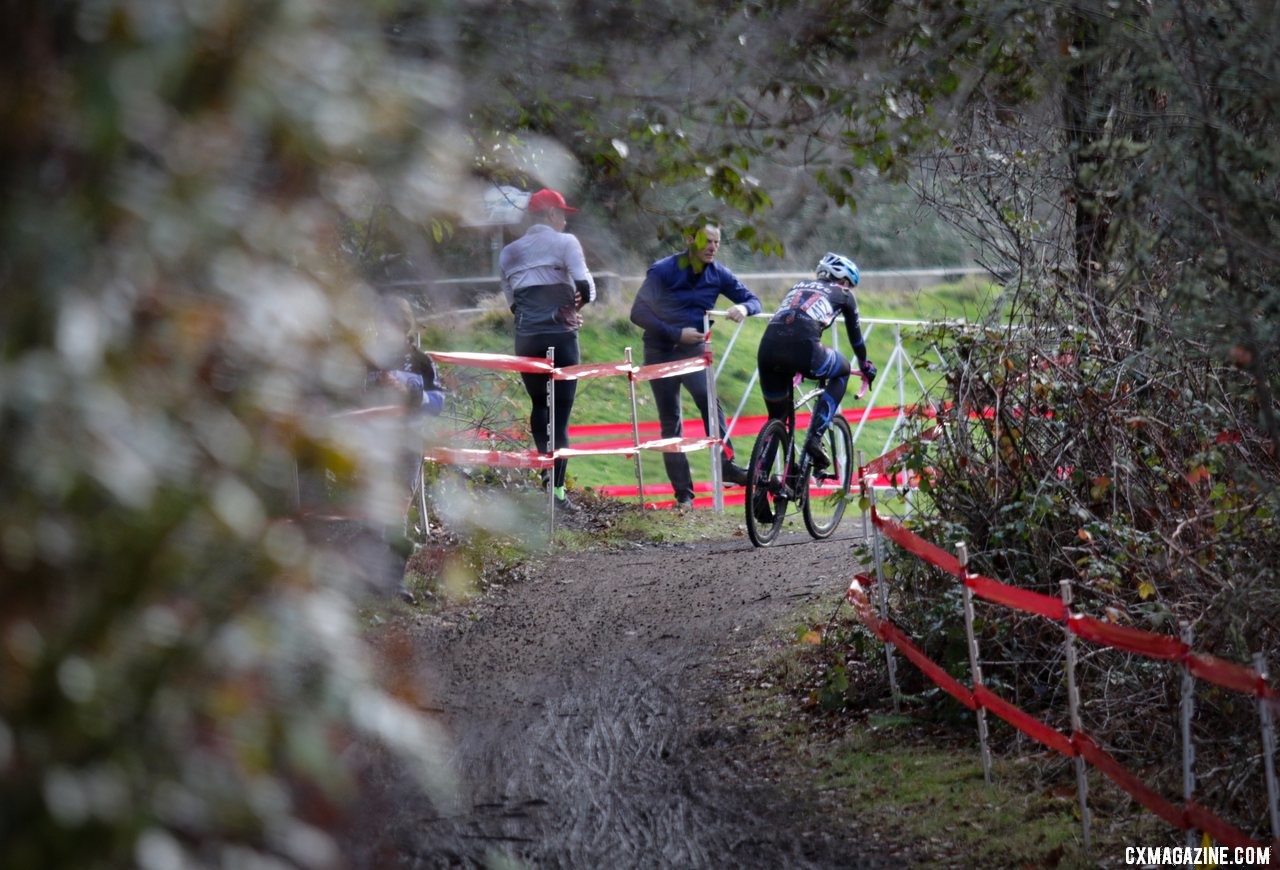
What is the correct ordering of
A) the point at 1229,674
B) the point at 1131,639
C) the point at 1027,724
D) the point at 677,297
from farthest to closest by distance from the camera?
the point at 677,297 → the point at 1027,724 → the point at 1131,639 → the point at 1229,674

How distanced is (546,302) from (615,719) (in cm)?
530

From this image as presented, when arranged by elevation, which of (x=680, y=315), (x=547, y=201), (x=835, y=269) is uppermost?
(x=547, y=201)

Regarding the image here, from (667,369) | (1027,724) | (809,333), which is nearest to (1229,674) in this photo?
(1027,724)

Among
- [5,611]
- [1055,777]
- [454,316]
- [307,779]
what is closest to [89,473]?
[5,611]

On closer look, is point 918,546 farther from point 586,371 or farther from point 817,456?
point 586,371

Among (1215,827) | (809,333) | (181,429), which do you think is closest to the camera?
(181,429)

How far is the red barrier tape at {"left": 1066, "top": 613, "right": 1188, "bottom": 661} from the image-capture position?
181 inches

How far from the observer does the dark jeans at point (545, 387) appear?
1183cm

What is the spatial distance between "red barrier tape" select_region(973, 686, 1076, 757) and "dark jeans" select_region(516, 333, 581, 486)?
6219mm

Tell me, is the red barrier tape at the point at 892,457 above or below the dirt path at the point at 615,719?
above

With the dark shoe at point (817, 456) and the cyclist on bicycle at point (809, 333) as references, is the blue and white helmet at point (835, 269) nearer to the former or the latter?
the cyclist on bicycle at point (809, 333)

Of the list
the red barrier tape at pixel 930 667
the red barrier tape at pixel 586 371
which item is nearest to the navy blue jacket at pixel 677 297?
the red barrier tape at pixel 586 371

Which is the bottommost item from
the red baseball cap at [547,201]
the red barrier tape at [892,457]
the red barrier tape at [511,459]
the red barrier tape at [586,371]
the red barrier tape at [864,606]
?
the red barrier tape at [864,606]

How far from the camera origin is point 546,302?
463 inches
